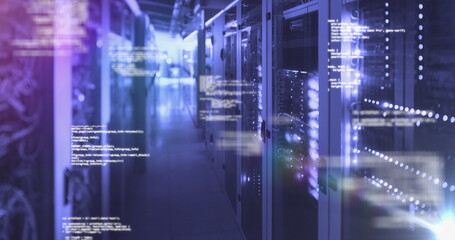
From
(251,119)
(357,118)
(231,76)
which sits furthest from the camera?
(231,76)

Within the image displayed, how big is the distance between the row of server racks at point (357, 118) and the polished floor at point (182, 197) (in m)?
1.11

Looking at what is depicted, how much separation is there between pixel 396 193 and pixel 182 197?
3.32 metres

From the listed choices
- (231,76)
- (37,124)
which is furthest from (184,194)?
(37,124)

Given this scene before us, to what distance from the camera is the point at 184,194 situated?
4301 mm

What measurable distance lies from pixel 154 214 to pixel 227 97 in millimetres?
1322

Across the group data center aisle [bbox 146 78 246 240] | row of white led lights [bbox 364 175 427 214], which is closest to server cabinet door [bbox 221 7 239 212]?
data center aisle [bbox 146 78 246 240]

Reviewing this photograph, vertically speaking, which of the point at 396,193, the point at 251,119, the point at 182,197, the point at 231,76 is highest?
the point at 231,76

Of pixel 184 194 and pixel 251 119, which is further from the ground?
pixel 251 119

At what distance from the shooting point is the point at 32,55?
1728 millimetres

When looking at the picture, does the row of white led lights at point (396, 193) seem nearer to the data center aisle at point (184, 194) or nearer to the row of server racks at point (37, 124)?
the row of server racks at point (37, 124)

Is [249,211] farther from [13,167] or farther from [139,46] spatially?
[139,46]

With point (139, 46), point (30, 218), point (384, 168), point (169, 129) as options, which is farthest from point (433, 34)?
point (169, 129)

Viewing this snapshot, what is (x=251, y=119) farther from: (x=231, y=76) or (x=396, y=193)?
(x=396, y=193)

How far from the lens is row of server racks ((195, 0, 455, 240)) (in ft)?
3.01
